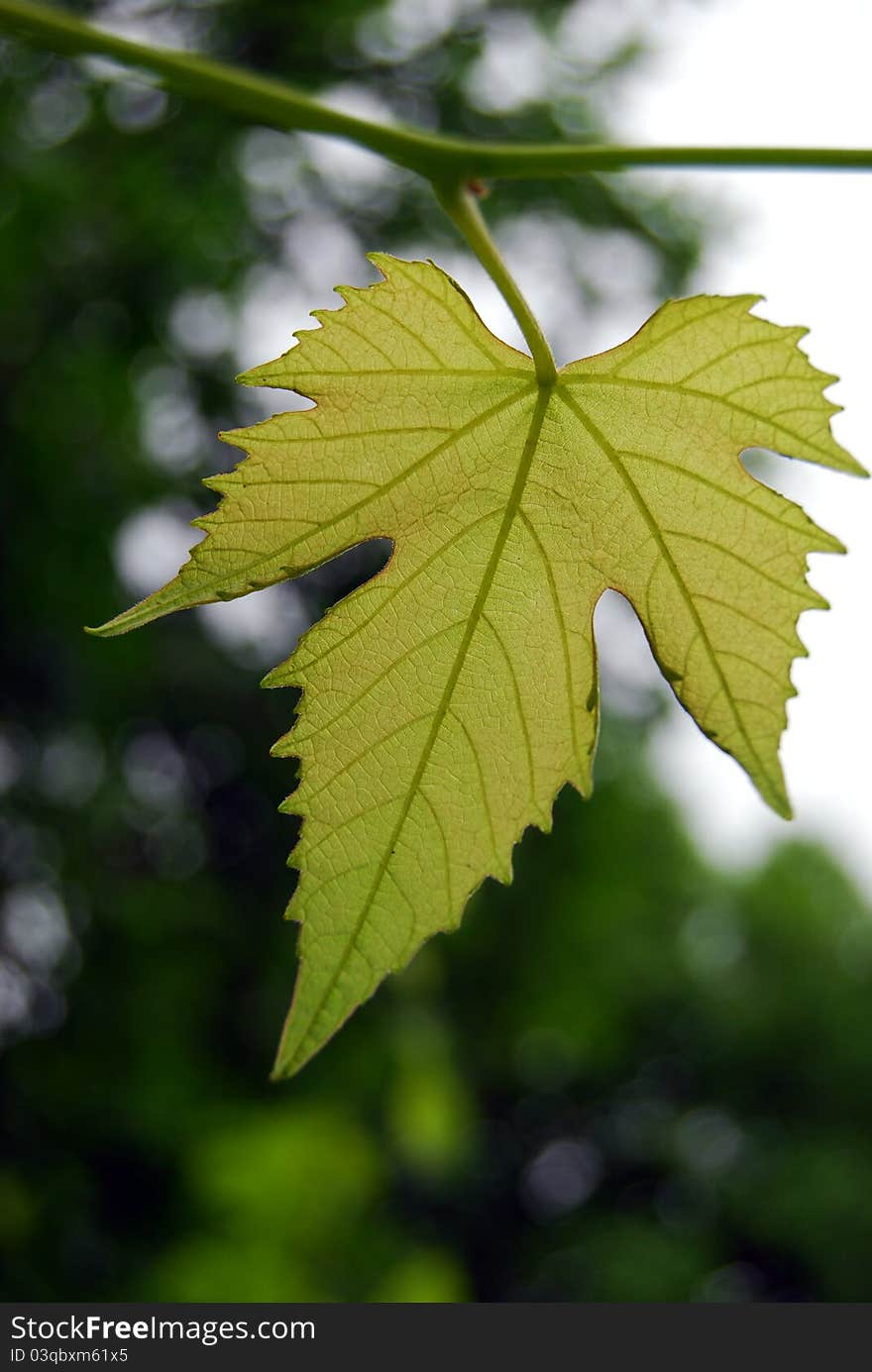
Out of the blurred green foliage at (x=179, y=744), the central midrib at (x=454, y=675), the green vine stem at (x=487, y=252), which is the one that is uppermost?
the blurred green foliage at (x=179, y=744)

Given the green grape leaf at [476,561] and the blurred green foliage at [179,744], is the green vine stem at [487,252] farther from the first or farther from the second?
the blurred green foliage at [179,744]

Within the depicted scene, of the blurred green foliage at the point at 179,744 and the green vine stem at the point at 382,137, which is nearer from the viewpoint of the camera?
the green vine stem at the point at 382,137

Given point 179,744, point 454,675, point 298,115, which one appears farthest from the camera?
point 179,744

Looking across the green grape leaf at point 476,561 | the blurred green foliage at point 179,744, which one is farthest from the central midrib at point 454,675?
the blurred green foliage at point 179,744

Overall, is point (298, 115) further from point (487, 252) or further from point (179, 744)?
point (179, 744)

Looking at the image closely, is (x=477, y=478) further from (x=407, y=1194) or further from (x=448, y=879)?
(x=407, y=1194)

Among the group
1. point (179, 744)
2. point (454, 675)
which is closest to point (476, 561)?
point (454, 675)

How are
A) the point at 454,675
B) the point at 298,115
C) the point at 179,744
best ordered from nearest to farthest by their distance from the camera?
the point at 298,115
the point at 454,675
the point at 179,744

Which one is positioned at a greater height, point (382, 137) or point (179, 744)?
point (179, 744)
